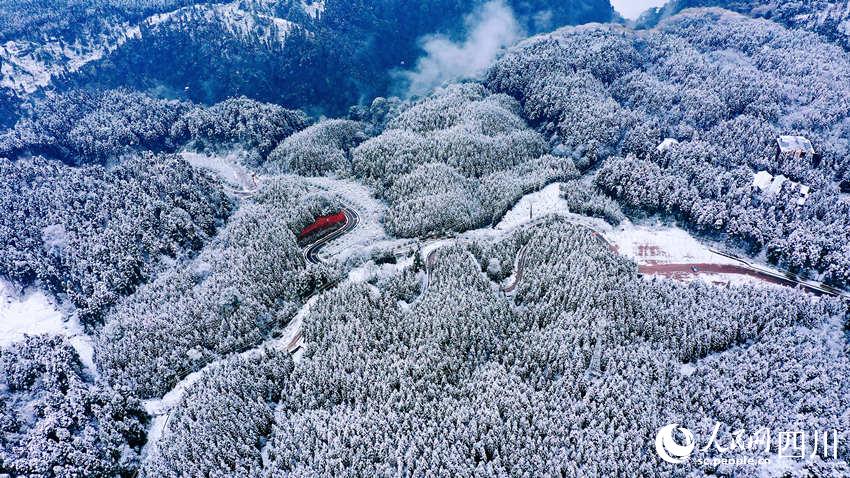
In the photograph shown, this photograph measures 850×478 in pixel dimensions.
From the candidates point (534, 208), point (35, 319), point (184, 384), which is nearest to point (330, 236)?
point (184, 384)

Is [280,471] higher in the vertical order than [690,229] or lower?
higher

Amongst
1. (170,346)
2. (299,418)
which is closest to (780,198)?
(299,418)

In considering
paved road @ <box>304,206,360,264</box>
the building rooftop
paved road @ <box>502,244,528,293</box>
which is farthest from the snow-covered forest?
the building rooftop

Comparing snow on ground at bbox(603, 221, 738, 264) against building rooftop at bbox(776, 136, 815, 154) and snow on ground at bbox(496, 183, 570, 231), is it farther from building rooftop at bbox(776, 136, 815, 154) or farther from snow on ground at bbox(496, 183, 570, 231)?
building rooftop at bbox(776, 136, 815, 154)

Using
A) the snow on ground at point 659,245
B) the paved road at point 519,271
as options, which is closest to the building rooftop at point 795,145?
the snow on ground at point 659,245

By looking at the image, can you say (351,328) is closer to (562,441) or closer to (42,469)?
(562,441)

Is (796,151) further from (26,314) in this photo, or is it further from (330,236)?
(26,314)

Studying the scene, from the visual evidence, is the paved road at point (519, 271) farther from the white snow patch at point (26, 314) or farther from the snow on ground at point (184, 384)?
the white snow patch at point (26, 314)
